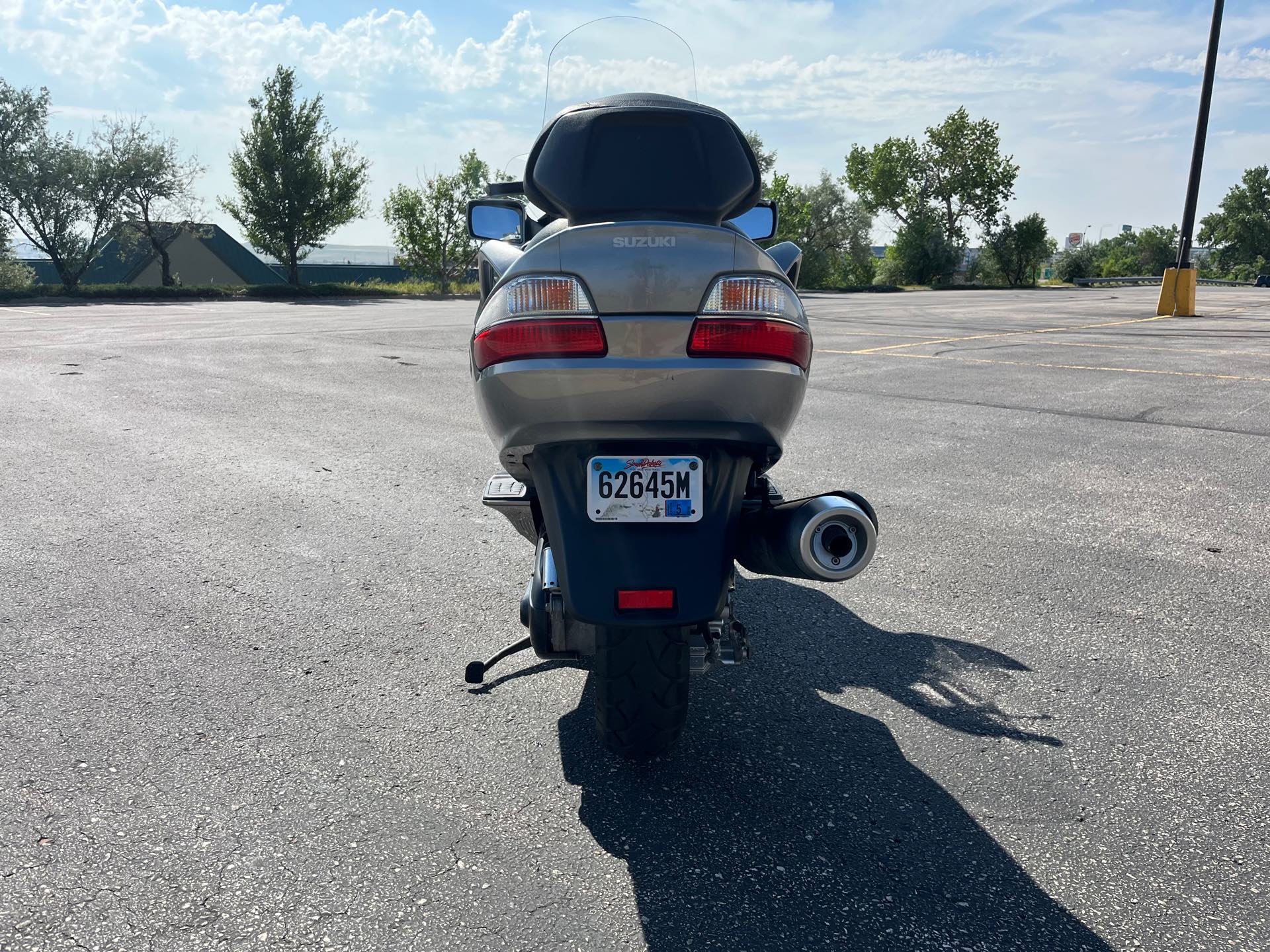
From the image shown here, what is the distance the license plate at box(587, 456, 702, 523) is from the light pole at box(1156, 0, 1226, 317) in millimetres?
21589

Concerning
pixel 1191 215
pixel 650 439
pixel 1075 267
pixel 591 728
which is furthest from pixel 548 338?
pixel 1075 267

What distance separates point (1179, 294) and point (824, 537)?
22.5m

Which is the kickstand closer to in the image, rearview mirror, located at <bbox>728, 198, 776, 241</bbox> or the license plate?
the license plate

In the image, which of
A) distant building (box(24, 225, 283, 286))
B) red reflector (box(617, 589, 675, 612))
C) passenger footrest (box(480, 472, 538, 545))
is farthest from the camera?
distant building (box(24, 225, 283, 286))

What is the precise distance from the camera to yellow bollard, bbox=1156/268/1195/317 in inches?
837

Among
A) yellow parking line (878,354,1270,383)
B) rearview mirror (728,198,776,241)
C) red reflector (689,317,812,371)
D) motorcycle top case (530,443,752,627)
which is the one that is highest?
rearview mirror (728,198,776,241)

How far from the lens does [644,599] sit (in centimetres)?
235

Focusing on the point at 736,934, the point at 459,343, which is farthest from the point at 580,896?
the point at 459,343

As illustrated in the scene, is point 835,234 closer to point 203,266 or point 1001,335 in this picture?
point 203,266

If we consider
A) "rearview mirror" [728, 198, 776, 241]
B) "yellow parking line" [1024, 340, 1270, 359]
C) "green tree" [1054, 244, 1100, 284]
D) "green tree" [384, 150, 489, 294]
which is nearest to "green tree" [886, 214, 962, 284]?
"green tree" [1054, 244, 1100, 284]

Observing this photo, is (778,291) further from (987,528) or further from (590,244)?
(987,528)

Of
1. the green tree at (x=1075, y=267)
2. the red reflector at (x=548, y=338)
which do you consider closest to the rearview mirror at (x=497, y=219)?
A: the red reflector at (x=548, y=338)

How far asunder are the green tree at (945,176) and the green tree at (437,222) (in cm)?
3715

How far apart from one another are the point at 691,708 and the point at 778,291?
133 cm
